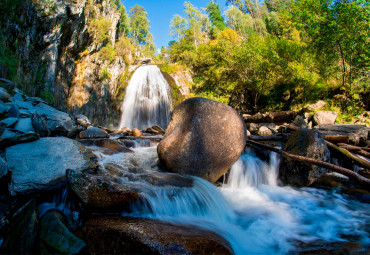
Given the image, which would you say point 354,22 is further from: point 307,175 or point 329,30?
point 307,175

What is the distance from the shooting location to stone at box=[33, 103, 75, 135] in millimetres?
6344

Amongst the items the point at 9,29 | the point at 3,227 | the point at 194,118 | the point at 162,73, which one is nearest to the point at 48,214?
the point at 3,227

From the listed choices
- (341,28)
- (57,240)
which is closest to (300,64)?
(341,28)

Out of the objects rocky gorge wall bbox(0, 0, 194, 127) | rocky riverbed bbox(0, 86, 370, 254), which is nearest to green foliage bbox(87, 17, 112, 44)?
rocky gorge wall bbox(0, 0, 194, 127)

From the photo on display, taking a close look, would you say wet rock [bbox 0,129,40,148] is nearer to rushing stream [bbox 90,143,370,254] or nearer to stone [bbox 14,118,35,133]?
stone [bbox 14,118,35,133]

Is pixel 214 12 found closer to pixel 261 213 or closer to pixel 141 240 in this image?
pixel 261 213

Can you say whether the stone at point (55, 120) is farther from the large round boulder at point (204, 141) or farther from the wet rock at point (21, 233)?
the wet rock at point (21, 233)

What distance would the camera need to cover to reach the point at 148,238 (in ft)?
6.34

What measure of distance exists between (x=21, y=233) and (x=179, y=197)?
1.92 meters

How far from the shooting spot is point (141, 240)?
1896 mm

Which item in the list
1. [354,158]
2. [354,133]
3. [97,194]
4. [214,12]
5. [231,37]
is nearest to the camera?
[97,194]

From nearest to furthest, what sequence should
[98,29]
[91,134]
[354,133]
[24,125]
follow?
[24,125] → [354,133] → [91,134] → [98,29]

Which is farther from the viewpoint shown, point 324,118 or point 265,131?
point 265,131

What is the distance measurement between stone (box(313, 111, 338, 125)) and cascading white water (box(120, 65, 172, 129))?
10421 mm
